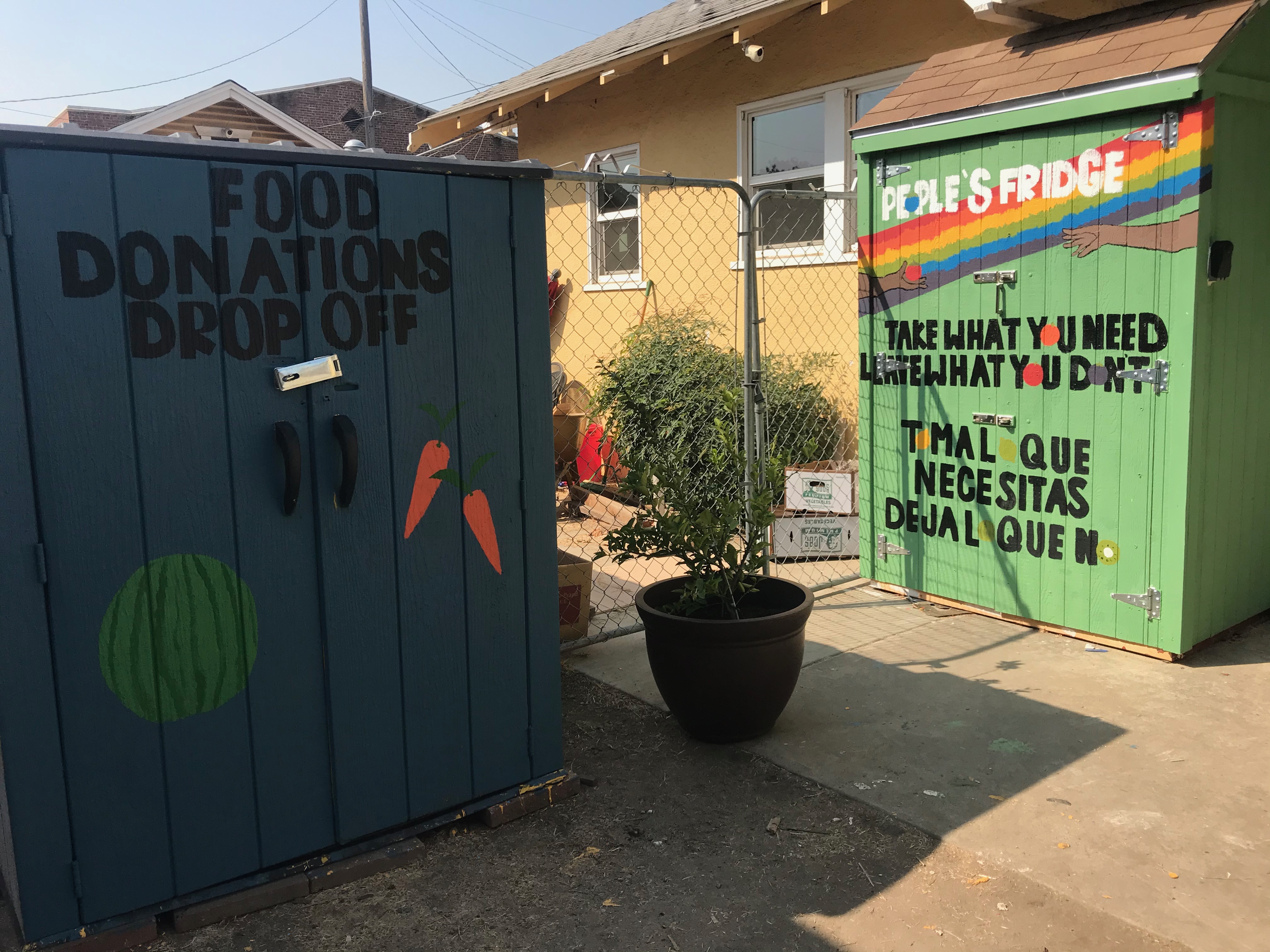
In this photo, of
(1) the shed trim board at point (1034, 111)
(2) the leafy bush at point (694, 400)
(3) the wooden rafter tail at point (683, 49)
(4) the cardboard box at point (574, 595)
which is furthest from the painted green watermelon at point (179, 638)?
(3) the wooden rafter tail at point (683, 49)

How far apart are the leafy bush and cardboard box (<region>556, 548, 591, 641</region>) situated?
199 centimetres

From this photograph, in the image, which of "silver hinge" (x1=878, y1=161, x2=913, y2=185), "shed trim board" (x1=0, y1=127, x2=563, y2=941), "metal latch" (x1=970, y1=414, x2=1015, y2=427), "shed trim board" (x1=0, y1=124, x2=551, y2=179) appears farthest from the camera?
"silver hinge" (x1=878, y1=161, x2=913, y2=185)

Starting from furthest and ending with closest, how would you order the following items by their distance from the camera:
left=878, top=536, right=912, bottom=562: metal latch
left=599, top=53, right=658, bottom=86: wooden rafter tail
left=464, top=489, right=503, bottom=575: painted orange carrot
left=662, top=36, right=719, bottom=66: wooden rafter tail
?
left=599, top=53, right=658, bottom=86: wooden rafter tail, left=662, top=36, right=719, bottom=66: wooden rafter tail, left=878, top=536, right=912, bottom=562: metal latch, left=464, top=489, right=503, bottom=575: painted orange carrot

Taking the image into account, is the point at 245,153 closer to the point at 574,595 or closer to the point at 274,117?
the point at 574,595

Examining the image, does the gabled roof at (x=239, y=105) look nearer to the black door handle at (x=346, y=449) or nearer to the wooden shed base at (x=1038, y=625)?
the wooden shed base at (x=1038, y=625)

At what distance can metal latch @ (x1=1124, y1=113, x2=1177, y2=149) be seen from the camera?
415 centimetres

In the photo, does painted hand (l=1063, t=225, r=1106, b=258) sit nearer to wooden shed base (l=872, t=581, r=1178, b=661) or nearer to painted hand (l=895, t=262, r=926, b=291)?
painted hand (l=895, t=262, r=926, b=291)

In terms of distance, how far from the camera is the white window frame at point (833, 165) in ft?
25.1

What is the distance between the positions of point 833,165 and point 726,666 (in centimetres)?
544

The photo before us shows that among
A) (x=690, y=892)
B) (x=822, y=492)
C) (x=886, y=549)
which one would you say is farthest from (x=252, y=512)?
(x=822, y=492)

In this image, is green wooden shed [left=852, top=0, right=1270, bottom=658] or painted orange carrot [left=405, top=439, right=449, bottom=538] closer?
painted orange carrot [left=405, top=439, right=449, bottom=538]

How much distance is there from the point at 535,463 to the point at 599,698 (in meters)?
1.43

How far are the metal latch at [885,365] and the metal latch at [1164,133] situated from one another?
5.07 ft

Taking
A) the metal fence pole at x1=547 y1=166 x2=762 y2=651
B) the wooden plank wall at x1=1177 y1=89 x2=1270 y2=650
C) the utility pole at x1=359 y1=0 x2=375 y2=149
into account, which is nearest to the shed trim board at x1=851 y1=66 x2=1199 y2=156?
the wooden plank wall at x1=1177 y1=89 x2=1270 y2=650
